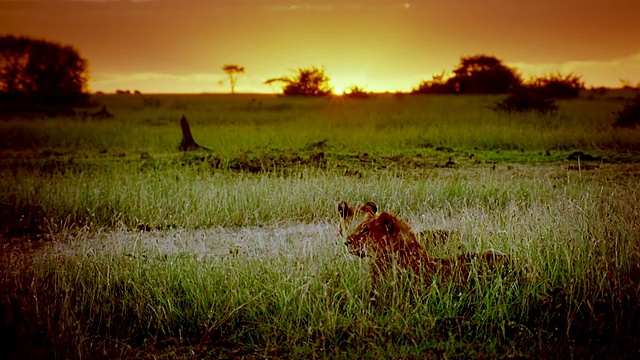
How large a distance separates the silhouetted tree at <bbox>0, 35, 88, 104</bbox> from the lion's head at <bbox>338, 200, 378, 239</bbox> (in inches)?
1315

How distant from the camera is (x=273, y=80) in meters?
45.3

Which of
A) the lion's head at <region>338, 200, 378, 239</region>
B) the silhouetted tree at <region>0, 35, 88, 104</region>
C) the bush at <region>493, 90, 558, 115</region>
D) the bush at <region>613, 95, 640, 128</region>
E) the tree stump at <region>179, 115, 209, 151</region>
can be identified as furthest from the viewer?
the silhouetted tree at <region>0, 35, 88, 104</region>

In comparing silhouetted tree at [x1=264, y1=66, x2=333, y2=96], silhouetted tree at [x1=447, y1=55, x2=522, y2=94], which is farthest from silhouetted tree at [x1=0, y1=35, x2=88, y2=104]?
silhouetted tree at [x1=447, y1=55, x2=522, y2=94]

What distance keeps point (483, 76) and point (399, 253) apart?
4212 centimetres

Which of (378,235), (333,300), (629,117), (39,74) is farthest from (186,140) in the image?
(39,74)

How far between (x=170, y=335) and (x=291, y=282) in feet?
3.38

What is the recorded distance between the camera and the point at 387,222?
3674mm

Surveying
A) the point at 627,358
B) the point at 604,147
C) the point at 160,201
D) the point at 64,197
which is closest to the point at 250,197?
A: the point at 160,201

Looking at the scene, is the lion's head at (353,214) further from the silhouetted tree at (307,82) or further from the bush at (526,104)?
the silhouetted tree at (307,82)

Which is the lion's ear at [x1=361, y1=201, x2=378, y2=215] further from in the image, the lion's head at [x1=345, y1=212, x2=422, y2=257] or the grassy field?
the grassy field

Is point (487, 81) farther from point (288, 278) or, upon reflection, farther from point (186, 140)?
point (288, 278)

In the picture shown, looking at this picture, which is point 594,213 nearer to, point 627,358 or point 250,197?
point 627,358

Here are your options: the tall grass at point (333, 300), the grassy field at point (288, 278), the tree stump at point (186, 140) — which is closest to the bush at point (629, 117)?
the grassy field at point (288, 278)

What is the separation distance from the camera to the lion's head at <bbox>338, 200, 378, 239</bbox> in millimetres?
3730
